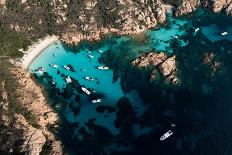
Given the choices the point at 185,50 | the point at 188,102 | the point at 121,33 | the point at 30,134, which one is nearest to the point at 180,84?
the point at 188,102

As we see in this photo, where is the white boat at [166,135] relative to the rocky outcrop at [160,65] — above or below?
below

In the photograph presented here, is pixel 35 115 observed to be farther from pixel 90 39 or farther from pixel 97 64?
pixel 90 39

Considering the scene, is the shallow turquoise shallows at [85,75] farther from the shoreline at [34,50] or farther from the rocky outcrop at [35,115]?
the rocky outcrop at [35,115]

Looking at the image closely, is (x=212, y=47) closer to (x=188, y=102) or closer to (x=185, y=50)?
(x=185, y=50)

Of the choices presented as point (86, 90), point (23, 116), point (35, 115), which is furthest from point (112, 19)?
point (23, 116)

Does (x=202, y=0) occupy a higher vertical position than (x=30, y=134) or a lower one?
higher

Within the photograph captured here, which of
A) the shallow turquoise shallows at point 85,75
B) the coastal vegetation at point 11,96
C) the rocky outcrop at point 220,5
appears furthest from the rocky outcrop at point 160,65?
the coastal vegetation at point 11,96
